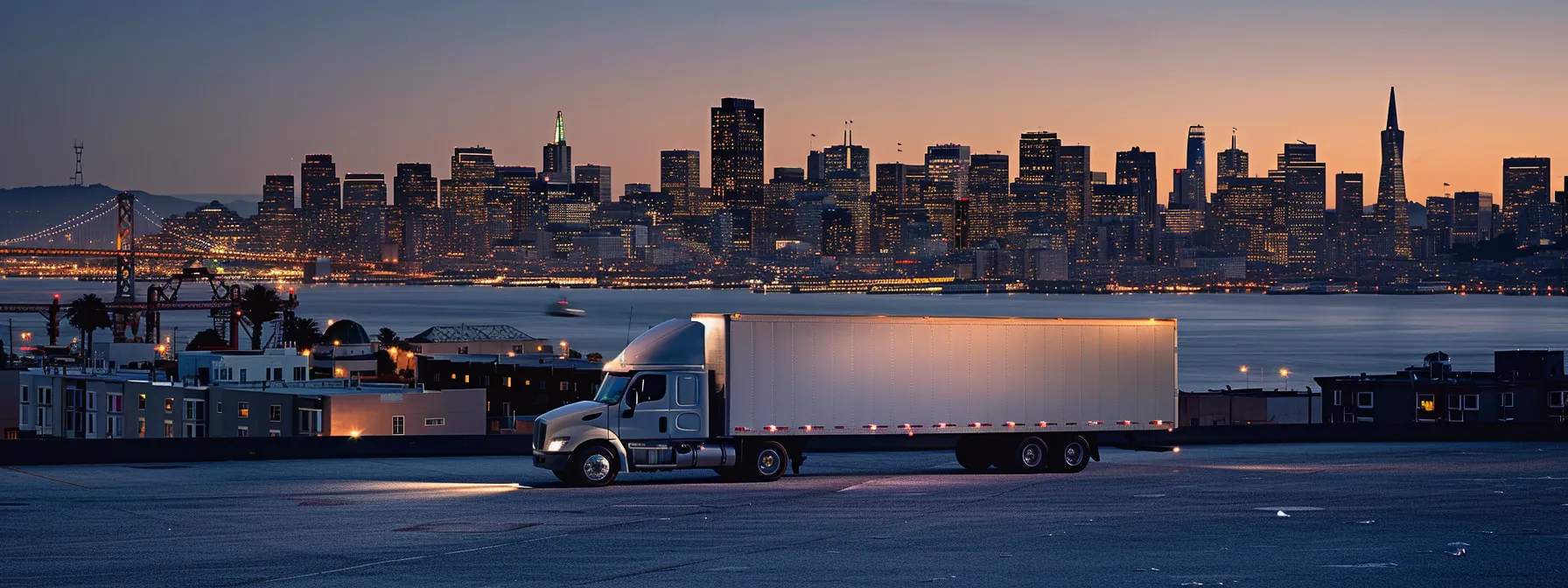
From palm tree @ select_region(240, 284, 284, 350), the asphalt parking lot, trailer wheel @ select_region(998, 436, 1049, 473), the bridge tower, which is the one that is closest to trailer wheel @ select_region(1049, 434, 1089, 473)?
trailer wheel @ select_region(998, 436, 1049, 473)

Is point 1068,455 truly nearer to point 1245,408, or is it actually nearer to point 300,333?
point 1245,408

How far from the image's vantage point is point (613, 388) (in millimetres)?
24047

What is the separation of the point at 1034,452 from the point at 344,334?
Answer: 8788 cm

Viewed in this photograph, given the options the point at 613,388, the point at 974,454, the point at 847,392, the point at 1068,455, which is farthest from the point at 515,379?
the point at 847,392

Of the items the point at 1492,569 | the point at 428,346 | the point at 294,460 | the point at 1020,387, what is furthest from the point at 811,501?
the point at 428,346

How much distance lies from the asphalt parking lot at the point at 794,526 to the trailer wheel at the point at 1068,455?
1.59 feet

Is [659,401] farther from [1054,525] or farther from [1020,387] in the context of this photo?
[1054,525]

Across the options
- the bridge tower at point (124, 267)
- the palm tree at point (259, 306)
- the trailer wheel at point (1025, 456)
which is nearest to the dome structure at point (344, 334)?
the palm tree at point (259, 306)

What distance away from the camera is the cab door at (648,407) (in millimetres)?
23812

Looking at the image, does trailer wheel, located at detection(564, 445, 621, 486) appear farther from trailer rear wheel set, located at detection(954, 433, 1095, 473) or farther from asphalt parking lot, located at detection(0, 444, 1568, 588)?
trailer rear wheel set, located at detection(954, 433, 1095, 473)

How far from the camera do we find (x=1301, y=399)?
78.8m

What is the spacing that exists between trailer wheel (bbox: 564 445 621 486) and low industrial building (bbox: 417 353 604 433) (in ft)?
173

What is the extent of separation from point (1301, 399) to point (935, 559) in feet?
219

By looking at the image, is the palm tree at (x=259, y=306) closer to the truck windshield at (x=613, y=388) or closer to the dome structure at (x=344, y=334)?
the dome structure at (x=344, y=334)
